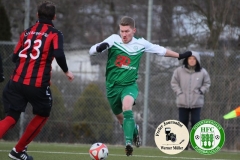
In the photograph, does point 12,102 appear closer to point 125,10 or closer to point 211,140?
point 211,140

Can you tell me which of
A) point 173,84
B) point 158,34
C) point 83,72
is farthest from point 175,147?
point 158,34

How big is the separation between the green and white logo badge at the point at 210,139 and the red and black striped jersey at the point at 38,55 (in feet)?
11.0

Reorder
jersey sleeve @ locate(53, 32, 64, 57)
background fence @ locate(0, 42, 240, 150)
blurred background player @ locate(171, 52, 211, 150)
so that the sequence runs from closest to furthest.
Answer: jersey sleeve @ locate(53, 32, 64, 57), blurred background player @ locate(171, 52, 211, 150), background fence @ locate(0, 42, 240, 150)

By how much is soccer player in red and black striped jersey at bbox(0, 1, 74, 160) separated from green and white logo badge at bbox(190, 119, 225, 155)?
10.7ft

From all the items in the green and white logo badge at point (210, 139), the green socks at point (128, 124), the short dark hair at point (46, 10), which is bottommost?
the green and white logo badge at point (210, 139)

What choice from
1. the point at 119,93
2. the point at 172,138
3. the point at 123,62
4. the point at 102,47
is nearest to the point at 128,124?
the point at 119,93

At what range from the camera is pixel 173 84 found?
40.3 feet

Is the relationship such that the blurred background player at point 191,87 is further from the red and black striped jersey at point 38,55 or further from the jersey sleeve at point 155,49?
the red and black striped jersey at point 38,55

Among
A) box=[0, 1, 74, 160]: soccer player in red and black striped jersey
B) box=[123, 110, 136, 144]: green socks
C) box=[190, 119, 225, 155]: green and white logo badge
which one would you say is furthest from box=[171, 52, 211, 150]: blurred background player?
box=[0, 1, 74, 160]: soccer player in red and black striped jersey

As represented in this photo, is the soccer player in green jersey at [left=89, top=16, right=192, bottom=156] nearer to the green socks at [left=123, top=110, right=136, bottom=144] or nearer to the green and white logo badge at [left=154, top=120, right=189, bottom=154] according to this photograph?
the green socks at [left=123, top=110, right=136, bottom=144]

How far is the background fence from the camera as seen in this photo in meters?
13.3

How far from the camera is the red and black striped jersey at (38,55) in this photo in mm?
7723

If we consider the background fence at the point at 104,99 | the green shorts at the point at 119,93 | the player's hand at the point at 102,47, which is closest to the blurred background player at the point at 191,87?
the background fence at the point at 104,99

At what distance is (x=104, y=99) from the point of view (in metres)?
13.9
